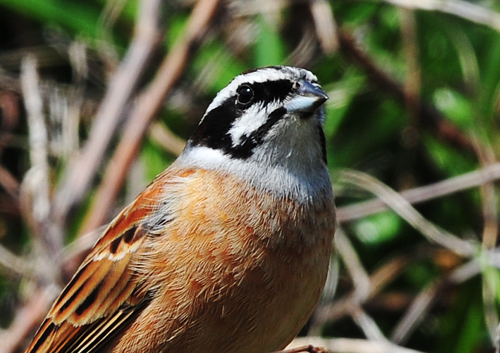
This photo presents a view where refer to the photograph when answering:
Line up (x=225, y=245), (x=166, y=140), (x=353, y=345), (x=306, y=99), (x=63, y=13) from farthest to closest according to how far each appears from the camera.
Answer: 1. (x=63, y=13)
2. (x=166, y=140)
3. (x=353, y=345)
4. (x=306, y=99)
5. (x=225, y=245)

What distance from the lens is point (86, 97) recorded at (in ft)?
13.4

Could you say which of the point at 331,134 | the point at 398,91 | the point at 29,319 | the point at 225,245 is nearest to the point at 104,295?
the point at 225,245

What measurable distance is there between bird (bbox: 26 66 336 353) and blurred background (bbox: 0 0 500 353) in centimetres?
76

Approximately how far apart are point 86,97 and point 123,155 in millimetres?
686

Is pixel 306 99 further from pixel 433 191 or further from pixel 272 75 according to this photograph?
pixel 433 191

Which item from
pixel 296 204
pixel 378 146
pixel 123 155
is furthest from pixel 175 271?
pixel 378 146

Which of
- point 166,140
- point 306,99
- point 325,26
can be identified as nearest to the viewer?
point 306,99

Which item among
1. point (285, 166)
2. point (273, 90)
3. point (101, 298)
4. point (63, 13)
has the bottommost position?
point (101, 298)

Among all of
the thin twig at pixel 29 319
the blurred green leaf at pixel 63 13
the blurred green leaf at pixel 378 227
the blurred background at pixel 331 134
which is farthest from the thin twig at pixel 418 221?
the blurred green leaf at pixel 63 13

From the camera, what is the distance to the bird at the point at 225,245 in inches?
91.3

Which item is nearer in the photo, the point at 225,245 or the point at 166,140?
the point at 225,245

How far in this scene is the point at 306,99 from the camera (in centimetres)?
247

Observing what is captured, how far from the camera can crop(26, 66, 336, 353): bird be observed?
2.32 m

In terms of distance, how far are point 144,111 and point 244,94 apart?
107 cm
